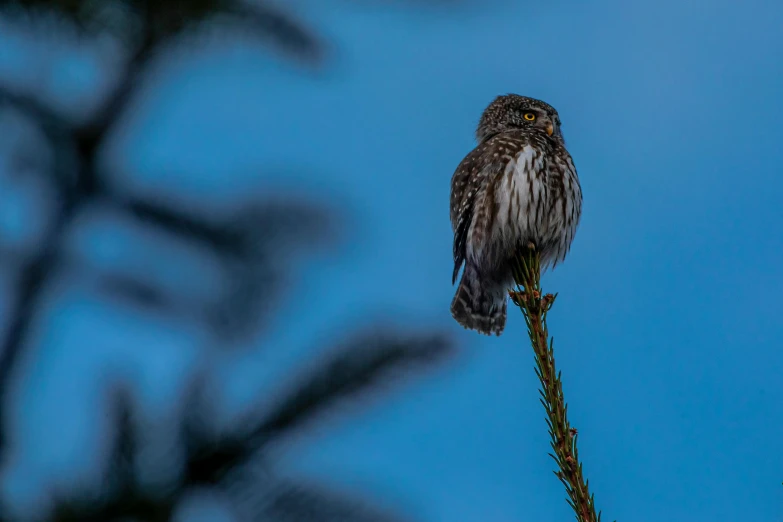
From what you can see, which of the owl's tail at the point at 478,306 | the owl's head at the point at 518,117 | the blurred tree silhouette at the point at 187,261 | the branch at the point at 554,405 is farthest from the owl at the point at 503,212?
the blurred tree silhouette at the point at 187,261

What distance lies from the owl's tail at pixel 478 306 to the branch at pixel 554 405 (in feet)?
6.79

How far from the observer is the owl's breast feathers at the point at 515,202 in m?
4.69

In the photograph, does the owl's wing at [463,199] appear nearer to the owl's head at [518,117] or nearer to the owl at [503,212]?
the owl at [503,212]

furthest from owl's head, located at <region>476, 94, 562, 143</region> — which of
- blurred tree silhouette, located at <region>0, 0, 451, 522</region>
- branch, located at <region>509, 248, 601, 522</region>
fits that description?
blurred tree silhouette, located at <region>0, 0, 451, 522</region>

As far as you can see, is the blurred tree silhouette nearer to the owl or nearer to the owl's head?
the owl

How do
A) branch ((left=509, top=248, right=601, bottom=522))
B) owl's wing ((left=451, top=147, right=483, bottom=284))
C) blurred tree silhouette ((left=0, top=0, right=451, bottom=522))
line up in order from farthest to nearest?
owl's wing ((left=451, top=147, right=483, bottom=284)) → branch ((left=509, top=248, right=601, bottom=522)) → blurred tree silhouette ((left=0, top=0, right=451, bottom=522))

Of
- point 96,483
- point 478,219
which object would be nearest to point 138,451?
point 96,483

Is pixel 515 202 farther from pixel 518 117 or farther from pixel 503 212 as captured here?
pixel 518 117

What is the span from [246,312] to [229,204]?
0.44 feet

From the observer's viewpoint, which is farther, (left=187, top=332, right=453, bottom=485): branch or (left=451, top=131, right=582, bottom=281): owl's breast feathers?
(left=451, top=131, right=582, bottom=281): owl's breast feathers

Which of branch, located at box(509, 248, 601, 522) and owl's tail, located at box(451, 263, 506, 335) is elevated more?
owl's tail, located at box(451, 263, 506, 335)

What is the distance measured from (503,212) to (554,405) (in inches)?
105

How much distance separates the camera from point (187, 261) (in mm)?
837

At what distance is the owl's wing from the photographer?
197 inches
